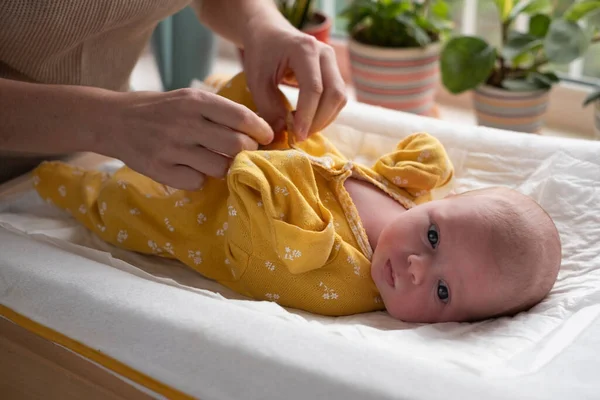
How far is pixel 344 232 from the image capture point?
47.0 inches

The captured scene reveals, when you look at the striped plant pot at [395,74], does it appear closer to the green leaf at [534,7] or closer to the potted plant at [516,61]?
the potted plant at [516,61]

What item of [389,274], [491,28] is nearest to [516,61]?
[491,28]

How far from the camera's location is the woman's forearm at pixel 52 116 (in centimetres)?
113

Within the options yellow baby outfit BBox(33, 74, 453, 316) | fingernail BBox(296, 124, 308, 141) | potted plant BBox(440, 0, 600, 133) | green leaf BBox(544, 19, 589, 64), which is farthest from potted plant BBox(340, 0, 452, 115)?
fingernail BBox(296, 124, 308, 141)

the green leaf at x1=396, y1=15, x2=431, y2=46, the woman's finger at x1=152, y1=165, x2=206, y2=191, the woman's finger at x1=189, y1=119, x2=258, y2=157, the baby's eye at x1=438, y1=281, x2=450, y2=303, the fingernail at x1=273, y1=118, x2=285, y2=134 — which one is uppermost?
the woman's finger at x1=189, y1=119, x2=258, y2=157

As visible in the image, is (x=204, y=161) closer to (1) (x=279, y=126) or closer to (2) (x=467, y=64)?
(1) (x=279, y=126)

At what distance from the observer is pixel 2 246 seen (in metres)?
1.14

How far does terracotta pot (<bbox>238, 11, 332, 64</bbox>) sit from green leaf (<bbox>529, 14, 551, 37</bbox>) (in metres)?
0.55

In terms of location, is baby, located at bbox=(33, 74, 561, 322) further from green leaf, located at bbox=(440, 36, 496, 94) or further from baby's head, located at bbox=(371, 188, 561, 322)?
green leaf, located at bbox=(440, 36, 496, 94)

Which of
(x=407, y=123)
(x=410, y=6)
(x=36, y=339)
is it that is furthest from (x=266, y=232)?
(x=410, y=6)

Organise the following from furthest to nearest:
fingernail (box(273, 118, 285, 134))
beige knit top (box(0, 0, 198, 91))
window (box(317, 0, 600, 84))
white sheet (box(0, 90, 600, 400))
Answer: window (box(317, 0, 600, 84)), fingernail (box(273, 118, 285, 134)), beige knit top (box(0, 0, 198, 91)), white sheet (box(0, 90, 600, 400))

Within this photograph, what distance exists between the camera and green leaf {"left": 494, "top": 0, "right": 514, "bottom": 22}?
2141 mm

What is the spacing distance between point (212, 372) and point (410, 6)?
63.2 inches

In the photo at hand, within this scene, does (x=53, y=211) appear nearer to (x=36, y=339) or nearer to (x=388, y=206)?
(x=36, y=339)
